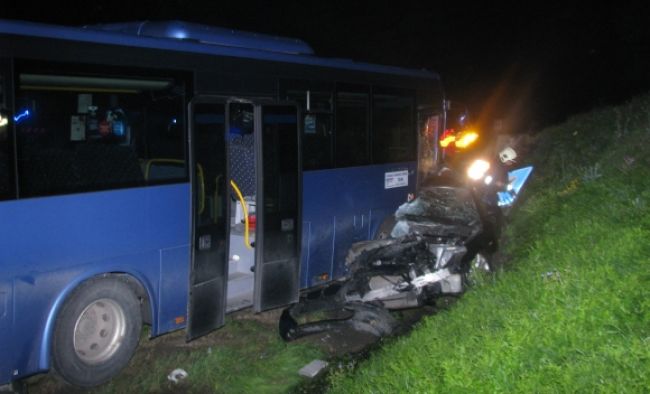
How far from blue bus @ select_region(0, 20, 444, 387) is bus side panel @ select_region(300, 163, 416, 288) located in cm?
2

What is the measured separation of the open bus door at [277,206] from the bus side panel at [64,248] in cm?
119

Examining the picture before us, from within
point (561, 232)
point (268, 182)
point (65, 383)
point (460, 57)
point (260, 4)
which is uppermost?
point (260, 4)

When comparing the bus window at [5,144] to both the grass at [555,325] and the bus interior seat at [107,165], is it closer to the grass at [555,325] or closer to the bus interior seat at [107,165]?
the bus interior seat at [107,165]

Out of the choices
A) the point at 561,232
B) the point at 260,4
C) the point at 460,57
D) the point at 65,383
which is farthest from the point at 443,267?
the point at 260,4

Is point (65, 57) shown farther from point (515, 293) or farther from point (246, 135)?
point (515, 293)

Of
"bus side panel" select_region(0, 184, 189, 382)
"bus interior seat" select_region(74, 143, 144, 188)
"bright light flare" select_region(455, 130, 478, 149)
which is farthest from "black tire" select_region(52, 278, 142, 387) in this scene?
"bright light flare" select_region(455, 130, 478, 149)

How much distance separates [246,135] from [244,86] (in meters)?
0.81

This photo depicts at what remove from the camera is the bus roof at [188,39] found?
5.57m

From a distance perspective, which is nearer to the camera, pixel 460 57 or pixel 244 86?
pixel 244 86

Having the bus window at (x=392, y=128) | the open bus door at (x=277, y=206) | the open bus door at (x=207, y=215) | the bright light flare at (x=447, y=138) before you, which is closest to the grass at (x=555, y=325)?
the open bus door at (x=207, y=215)

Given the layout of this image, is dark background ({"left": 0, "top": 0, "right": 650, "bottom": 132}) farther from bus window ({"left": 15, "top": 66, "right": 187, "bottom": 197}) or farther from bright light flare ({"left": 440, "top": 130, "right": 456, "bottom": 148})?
bus window ({"left": 15, "top": 66, "right": 187, "bottom": 197})

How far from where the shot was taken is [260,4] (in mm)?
25344

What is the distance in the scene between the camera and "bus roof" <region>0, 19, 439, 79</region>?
557cm

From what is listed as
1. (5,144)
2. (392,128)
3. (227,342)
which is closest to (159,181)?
(5,144)
